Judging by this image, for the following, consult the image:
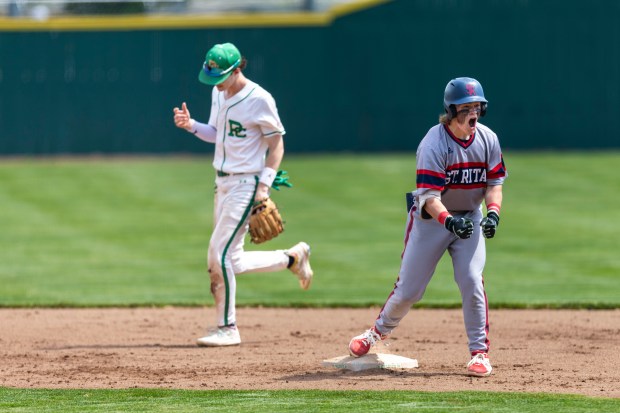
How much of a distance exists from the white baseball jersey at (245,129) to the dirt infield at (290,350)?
134 centimetres

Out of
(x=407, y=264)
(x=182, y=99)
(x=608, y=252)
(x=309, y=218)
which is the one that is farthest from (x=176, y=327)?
(x=182, y=99)

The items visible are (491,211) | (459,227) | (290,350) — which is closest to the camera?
(459,227)

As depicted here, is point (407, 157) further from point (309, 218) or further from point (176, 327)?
point (176, 327)

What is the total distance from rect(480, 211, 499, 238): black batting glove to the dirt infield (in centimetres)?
89

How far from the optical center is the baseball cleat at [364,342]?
7.85m

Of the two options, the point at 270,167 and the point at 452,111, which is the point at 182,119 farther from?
the point at 452,111

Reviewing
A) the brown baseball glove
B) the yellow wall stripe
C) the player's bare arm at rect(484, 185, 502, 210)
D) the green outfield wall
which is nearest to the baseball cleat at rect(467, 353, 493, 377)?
the player's bare arm at rect(484, 185, 502, 210)

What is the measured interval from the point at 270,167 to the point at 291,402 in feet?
8.61

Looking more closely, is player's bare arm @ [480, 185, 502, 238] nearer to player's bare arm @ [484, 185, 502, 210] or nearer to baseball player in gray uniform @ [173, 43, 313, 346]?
player's bare arm @ [484, 185, 502, 210]

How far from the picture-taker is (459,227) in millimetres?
7023

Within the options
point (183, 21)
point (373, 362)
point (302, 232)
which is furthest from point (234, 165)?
point (183, 21)

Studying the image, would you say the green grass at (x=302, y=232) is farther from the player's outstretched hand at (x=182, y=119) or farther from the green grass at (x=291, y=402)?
the green grass at (x=291, y=402)

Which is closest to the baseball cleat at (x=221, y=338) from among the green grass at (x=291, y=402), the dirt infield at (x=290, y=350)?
the dirt infield at (x=290, y=350)

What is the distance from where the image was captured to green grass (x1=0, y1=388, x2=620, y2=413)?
253 inches
